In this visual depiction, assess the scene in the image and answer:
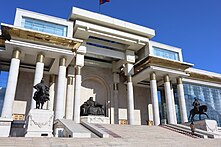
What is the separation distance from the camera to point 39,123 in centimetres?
1250

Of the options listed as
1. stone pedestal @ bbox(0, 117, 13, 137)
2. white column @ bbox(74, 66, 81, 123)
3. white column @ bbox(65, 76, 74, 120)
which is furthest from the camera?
white column @ bbox(65, 76, 74, 120)

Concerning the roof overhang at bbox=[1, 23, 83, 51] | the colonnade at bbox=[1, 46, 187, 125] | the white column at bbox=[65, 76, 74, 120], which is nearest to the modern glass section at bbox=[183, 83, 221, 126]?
the colonnade at bbox=[1, 46, 187, 125]

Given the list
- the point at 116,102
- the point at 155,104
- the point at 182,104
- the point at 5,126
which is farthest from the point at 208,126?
the point at 5,126

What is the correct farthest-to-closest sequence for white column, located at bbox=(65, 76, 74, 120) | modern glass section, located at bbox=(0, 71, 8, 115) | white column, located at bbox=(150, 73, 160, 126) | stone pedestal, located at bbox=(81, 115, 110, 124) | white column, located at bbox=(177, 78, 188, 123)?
white column, located at bbox=(177, 78, 188, 123)
white column, located at bbox=(150, 73, 160, 126)
white column, located at bbox=(65, 76, 74, 120)
stone pedestal, located at bbox=(81, 115, 110, 124)
modern glass section, located at bbox=(0, 71, 8, 115)

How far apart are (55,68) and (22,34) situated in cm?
543

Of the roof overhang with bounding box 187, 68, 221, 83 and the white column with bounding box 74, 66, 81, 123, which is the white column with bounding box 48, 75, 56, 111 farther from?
the roof overhang with bounding box 187, 68, 221, 83

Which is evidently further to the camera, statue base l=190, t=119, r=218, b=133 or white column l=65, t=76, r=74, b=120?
white column l=65, t=76, r=74, b=120

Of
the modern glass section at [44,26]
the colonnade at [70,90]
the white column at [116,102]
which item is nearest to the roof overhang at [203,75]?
the colonnade at [70,90]

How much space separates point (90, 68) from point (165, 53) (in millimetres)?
9425

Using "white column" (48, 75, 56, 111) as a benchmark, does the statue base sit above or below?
below

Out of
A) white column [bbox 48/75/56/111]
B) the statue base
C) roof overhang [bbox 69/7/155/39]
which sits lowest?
the statue base

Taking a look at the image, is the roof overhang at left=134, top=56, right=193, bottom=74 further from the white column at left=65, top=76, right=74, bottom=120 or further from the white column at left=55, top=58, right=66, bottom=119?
the white column at left=55, top=58, right=66, bottom=119

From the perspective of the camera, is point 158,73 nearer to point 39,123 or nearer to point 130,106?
point 130,106

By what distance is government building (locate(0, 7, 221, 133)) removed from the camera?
59.1 ft
